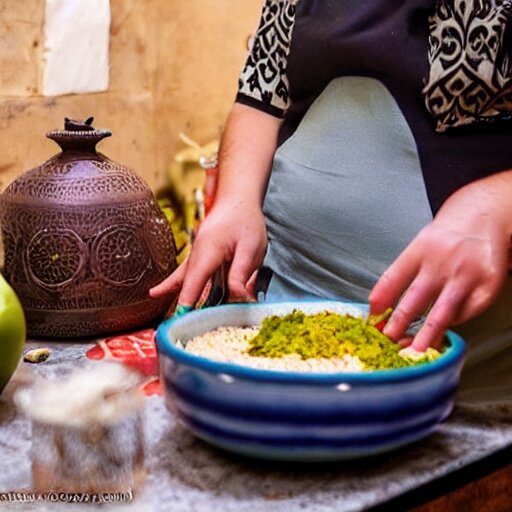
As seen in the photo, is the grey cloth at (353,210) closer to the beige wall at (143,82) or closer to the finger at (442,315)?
the finger at (442,315)

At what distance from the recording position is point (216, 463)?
676 mm

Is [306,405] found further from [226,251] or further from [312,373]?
[226,251]

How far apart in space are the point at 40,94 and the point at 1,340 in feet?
3.28

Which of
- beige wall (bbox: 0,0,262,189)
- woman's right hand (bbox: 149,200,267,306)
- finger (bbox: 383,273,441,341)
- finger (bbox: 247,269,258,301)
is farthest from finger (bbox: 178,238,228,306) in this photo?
beige wall (bbox: 0,0,262,189)

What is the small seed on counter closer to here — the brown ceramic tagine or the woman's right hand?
the brown ceramic tagine

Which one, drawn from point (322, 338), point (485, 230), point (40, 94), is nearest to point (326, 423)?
point (322, 338)

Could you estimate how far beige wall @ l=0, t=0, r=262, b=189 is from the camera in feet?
5.27

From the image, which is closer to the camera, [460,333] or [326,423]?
[326,423]

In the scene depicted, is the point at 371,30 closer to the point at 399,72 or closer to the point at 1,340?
the point at 399,72

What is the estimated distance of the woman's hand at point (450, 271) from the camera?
0.67m

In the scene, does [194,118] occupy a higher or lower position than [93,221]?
lower

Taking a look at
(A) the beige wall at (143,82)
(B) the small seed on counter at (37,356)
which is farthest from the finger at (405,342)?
(A) the beige wall at (143,82)

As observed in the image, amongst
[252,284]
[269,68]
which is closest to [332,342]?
[252,284]

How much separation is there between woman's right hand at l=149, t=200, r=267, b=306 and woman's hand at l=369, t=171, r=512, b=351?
0.20m
